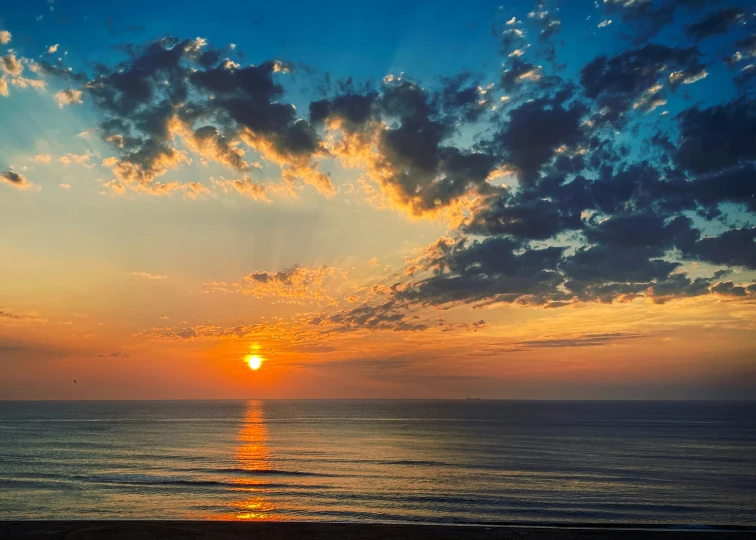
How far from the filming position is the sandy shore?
27.4 metres

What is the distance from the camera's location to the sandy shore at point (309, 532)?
27422 mm

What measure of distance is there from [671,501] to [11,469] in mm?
65158

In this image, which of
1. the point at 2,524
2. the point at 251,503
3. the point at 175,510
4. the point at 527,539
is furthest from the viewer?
the point at 251,503

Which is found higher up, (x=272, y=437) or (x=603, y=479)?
(x=272, y=437)

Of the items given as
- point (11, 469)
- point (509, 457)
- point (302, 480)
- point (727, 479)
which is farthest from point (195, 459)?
point (727, 479)

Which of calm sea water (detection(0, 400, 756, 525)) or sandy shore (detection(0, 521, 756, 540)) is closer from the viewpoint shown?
sandy shore (detection(0, 521, 756, 540))

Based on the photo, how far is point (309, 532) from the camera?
Result: 2830cm

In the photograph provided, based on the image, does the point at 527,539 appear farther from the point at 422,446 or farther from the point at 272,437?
the point at 272,437

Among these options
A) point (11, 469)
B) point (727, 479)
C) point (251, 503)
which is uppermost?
point (11, 469)

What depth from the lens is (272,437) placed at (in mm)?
113375

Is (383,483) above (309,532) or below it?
below

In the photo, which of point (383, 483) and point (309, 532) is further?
point (383, 483)

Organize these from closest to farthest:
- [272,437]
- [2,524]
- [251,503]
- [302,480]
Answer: [2,524]
[251,503]
[302,480]
[272,437]

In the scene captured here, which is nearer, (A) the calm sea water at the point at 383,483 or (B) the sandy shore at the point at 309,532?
(B) the sandy shore at the point at 309,532
